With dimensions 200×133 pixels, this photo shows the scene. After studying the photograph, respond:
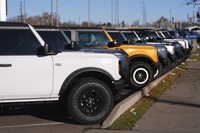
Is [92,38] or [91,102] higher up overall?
[92,38]

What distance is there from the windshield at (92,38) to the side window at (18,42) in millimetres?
4521

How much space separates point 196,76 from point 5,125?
948 cm

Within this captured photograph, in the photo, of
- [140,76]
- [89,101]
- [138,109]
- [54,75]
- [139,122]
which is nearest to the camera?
[54,75]

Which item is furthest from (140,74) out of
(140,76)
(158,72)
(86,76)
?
(86,76)

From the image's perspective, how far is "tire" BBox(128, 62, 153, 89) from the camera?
12242 millimetres

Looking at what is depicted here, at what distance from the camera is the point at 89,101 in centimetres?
760

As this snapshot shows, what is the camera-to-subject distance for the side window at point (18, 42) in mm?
7242

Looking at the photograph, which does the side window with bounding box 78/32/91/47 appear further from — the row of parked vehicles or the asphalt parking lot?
the row of parked vehicles

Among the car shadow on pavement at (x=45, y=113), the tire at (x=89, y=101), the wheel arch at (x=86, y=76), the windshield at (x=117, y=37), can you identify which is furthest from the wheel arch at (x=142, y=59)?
the tire at (x=89, y=101)

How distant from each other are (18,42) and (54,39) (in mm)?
1455

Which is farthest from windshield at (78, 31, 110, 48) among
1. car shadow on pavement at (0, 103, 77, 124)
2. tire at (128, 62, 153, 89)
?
car shadow on pavement at (0, 103, 77, 124)

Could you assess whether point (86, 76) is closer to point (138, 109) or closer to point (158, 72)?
point (138, 109)

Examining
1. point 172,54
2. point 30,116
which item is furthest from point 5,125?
point 172,54

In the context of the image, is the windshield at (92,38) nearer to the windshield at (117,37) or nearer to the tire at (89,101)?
the windshield at (117,37)
